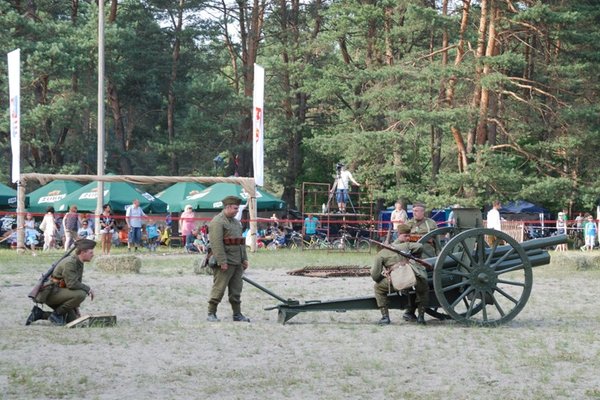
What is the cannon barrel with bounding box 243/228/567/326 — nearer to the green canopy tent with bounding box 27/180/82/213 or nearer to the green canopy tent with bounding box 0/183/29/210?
the green canopy tent with bounding box 0/183/29/210

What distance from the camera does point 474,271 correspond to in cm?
1239

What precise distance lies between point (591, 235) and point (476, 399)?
26.8m

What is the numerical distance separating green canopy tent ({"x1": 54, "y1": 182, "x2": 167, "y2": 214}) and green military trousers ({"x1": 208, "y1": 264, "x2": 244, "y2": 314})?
76.6 ft

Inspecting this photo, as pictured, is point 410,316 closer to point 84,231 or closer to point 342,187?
point 84,231

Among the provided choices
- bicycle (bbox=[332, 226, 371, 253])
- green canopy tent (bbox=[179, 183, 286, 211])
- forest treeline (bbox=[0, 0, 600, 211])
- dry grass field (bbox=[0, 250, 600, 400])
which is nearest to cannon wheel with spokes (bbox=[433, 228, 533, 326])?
dry grass field (bbox=[0, 250, 600, 400])

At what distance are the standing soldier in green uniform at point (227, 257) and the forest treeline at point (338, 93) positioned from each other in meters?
21.4

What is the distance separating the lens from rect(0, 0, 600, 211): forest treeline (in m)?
34.8

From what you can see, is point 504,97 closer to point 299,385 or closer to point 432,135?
point 432,135

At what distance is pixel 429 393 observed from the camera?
8.16 m

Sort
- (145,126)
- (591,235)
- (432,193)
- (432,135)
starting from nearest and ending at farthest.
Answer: (591,235) → (432,193) → (432,135) → (145,126)

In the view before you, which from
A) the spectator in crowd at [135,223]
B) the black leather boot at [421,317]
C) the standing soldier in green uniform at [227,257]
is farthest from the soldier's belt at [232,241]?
the spectator in crowd at [135,223]

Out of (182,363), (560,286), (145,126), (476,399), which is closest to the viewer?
(476,399)

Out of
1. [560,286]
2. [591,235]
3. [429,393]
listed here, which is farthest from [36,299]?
[591,235]

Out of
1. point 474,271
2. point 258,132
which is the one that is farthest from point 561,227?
point 474,271
